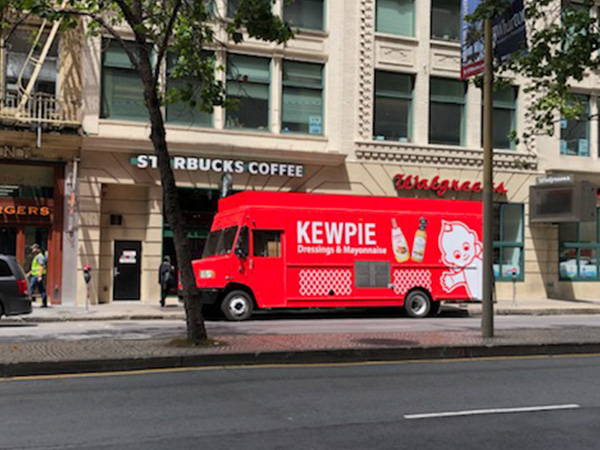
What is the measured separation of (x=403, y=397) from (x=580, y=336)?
6.86 metres

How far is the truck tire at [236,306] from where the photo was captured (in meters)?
19.0

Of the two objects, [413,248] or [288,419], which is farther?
[413,248]

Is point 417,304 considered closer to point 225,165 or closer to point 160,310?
point 160,310

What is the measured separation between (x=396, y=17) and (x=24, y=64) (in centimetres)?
1372

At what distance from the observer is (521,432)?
250 inches

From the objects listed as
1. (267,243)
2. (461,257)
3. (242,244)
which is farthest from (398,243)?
(242,244)

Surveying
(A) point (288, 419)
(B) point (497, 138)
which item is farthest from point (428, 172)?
(A) point (288, 419)

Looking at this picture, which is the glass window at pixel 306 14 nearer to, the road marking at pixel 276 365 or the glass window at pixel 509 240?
the glass window at pixel 509 240

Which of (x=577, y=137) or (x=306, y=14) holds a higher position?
(x=306, y=14)

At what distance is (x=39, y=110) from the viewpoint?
22.4m

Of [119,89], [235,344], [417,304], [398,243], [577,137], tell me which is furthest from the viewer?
[577,137]

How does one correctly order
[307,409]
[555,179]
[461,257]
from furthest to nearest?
1. [555,179]
2. [461,257]
3. [307,409]

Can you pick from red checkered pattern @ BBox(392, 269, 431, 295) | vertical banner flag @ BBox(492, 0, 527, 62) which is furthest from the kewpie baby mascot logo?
vertical banner flag @ BBox(492, 0, 527, 62)

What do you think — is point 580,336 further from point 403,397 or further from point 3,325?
point 3,325
